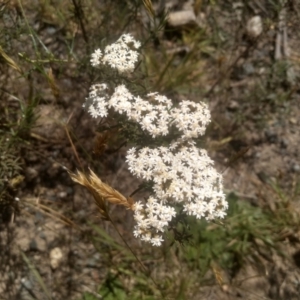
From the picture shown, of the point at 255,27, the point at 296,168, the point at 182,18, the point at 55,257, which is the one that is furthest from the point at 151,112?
the point at 255,27

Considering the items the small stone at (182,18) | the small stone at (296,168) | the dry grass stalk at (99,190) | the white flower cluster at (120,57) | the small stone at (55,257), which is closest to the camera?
the dry grass stalk at (99,190)

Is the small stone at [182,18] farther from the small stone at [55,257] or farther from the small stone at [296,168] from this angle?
the small stone at [55,257]

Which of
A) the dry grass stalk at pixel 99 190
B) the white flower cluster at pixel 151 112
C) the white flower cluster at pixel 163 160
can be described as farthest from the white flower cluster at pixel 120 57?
the dry grass stalk at pixel 99 190

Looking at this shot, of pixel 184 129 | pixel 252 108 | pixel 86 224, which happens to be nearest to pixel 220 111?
pixel 252 108

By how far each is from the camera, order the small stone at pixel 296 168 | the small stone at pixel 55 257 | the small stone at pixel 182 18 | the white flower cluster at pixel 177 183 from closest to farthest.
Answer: the white flower cluster at pixel 177 183
the small stone at pixel 55 257
the small stone at pixel 296 168
the small stone at pixel 182 18

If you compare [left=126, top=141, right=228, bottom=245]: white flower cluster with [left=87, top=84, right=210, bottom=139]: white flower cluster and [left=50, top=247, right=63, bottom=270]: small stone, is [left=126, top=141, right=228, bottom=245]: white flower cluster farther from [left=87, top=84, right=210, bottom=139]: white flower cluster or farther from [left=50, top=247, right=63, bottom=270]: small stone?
[left=50, top=247, right=63, bottom=270]: small stone

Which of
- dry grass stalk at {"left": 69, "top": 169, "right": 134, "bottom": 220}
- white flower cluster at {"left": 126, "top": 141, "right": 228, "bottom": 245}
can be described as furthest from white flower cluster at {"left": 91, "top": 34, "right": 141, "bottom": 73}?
dry grass stalk at {"left": 69, "top": 169, "right": 134, "bottom": 220}

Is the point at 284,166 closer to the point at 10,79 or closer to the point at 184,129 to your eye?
the point at 184,129
